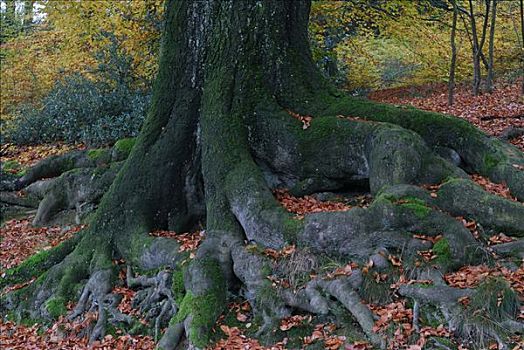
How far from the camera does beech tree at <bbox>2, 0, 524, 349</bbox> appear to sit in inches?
210

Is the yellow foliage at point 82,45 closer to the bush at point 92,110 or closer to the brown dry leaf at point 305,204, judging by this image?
the bush at point 92,110

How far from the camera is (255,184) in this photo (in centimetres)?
650

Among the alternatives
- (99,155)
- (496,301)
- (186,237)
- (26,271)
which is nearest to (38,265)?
(26,271)

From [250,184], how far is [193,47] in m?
2.39

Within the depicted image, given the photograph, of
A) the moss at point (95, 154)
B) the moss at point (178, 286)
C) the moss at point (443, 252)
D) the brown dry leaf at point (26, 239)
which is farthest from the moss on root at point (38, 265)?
the moss at point (443, 252)

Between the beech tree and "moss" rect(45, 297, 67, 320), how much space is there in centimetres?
5

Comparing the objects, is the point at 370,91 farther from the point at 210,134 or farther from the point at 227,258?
the point at 227,258

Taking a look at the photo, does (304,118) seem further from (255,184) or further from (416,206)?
(416,206)

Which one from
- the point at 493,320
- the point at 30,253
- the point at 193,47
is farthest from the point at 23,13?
the point at 493,320

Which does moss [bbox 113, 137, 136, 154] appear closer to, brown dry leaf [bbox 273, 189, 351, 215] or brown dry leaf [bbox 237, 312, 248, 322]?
brown dry leaf [bbox 273, 189, 351, 215]

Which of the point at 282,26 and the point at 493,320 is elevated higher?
the point at 282,26

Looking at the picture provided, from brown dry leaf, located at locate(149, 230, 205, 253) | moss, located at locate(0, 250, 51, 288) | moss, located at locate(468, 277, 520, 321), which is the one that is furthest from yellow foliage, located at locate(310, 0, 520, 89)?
moss, located at locate(468, 277, 520, 321)

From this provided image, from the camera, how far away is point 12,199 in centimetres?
1232

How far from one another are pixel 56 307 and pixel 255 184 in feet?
10.1
